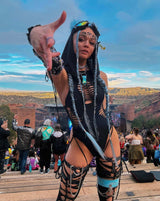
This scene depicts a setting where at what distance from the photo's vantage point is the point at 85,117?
1722 mm

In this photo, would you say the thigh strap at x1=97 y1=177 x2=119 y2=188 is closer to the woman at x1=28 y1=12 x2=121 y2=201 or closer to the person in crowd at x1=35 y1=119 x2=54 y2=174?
the woman at x1=28 y1=12 x2=121 y2=201

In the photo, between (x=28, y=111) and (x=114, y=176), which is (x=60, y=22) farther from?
(x=28, y=111)

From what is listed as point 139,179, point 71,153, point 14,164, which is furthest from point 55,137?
point 71,153

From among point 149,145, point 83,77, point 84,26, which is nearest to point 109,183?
point 83,77

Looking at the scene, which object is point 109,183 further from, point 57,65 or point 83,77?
point 57,65

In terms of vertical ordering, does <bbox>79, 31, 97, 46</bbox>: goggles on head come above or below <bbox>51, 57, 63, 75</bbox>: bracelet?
above

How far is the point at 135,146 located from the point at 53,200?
338 cm

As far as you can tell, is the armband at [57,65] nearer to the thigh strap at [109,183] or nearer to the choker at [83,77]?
the choker at [83,77]

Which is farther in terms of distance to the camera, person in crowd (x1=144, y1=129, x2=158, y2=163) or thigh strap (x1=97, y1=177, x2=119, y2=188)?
person in crowd (x1=144, y1=129, x2=158, y2=163)

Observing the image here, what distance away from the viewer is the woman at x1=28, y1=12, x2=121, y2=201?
1686 mm

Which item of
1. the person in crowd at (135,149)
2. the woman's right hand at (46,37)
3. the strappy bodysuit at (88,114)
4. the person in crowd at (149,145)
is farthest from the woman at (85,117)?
the person in crowd at (149,145)

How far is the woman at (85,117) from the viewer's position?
5.53 feet

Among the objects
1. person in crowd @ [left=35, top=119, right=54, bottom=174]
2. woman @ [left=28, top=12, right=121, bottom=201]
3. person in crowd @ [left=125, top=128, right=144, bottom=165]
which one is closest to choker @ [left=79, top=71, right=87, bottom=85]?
woman @ [left=28, top=12, right=121, bottom=201]

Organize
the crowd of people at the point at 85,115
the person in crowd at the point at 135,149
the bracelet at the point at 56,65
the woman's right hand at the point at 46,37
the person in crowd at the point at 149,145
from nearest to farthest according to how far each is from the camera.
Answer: the woman's right hand at the point at 46,37, the bracelet at the point at 56,65, the crowd of people at the point at 85,115, the person in crowd at the point at 135,149, the person in crowd at the point at 149,145
